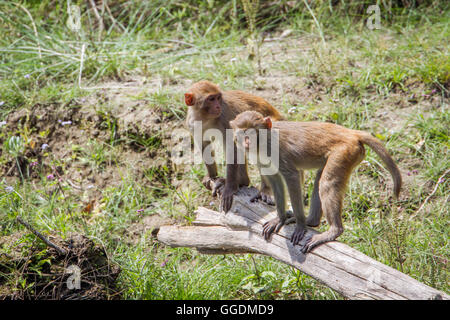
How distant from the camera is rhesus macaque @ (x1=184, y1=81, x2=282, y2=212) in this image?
16.9 feet

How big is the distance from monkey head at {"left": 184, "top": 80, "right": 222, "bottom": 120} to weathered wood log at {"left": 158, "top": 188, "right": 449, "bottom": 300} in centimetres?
93

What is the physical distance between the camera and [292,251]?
4211 mm

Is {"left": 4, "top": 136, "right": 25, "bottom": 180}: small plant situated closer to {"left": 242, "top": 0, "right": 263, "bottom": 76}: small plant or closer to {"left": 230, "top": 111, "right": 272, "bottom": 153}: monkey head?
{"left": 242, "top": 0, "right": 263, "bottom": 76}: small plant

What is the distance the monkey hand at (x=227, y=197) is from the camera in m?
4.94

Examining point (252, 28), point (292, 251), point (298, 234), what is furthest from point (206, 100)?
point (252, 28)

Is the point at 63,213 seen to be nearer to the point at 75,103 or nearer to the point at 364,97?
the point at 75,103

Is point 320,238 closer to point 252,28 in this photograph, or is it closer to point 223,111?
point 223,111

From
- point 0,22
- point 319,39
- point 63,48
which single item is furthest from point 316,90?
point 0,22

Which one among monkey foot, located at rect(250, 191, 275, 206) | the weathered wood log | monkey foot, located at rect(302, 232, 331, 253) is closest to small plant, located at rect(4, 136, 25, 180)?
the weathered wood log

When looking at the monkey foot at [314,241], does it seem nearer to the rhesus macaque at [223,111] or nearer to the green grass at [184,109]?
the green grass at [184,109]

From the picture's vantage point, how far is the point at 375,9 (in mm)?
8375

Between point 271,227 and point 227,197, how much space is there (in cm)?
78

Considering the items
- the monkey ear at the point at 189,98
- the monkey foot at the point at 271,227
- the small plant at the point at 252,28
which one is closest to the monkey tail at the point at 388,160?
the monkey foot at the point at 271,227

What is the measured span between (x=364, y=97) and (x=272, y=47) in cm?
222
